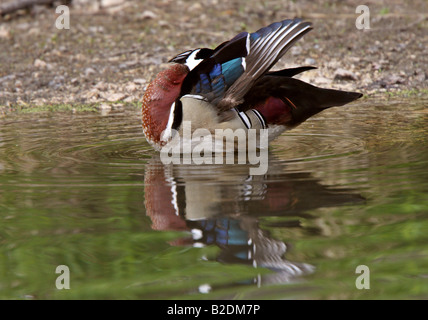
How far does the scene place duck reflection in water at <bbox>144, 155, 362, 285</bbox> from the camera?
2.63 meters

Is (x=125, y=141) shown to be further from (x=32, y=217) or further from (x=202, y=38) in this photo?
(x=202, y=38)

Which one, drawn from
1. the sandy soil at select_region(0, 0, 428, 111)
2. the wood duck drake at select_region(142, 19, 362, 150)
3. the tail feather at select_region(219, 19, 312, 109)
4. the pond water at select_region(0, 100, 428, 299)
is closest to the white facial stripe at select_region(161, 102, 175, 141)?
the wood duck drake at select_region(142, 19, 362, 150)

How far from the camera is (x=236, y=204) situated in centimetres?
330

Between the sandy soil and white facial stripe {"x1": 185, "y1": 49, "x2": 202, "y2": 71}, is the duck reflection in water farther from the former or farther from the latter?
the sandy soil

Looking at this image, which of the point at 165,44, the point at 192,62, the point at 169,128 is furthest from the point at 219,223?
the point at 165,44

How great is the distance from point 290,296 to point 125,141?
11.1 ft

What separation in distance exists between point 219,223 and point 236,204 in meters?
0.31

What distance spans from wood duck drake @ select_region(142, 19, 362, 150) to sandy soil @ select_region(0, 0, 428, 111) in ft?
9.83

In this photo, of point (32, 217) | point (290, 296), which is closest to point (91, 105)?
point (32, 217)

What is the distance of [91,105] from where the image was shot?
24.9ft

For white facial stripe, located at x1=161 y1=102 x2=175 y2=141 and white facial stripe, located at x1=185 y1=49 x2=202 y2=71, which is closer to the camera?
white facial stripe, located at x1=161 y1=102 x2=175 y2=141

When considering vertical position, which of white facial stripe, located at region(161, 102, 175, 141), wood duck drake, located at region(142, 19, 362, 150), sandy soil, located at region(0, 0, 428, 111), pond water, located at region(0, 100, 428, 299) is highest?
sandy soil, located at region(0, 0, 428, 111)

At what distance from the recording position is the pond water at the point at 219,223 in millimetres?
2390

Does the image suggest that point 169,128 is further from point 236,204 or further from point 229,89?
point 236,204
